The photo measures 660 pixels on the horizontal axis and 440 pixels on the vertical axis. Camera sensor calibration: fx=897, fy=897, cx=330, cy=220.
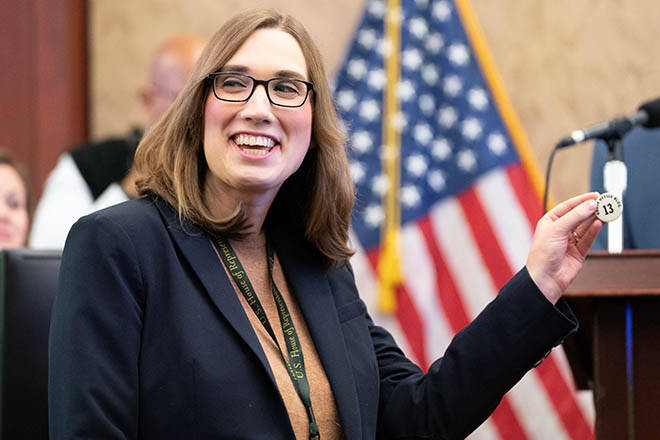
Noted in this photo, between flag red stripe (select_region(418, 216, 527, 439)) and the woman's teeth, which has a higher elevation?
the woman's teeth

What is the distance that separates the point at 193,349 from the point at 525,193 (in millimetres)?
2390

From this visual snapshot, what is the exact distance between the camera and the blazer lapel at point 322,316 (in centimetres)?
167

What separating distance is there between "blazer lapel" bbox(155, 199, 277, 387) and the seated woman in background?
1461 millimetres

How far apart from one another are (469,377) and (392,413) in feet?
0.66

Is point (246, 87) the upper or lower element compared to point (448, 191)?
upper

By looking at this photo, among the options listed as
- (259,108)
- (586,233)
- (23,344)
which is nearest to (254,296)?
(259,108)

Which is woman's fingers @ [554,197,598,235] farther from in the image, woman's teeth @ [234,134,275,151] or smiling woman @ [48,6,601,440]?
woman's teeth @ [234,134,275,151]

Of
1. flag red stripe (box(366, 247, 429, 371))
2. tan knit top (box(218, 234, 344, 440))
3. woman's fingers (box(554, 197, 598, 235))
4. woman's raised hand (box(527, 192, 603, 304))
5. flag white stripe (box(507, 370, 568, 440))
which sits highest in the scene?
woman's fingers (box(554, 197, 598, 235))

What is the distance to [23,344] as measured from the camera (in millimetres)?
1826

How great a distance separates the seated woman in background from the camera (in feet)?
9.66

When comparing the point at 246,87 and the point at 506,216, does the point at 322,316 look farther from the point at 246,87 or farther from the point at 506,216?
the point at 506,216

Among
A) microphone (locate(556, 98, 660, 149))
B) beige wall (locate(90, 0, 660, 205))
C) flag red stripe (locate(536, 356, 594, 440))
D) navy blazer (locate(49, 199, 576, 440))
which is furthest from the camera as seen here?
beige wall (locate(90, 0, 660, 205))

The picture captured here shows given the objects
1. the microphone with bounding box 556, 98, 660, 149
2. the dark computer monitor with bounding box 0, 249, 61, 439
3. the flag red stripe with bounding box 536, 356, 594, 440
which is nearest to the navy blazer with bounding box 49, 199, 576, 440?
the dark computer monitor with bounding box 0, 249, 61, 439

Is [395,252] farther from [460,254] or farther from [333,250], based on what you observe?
[333,250]
